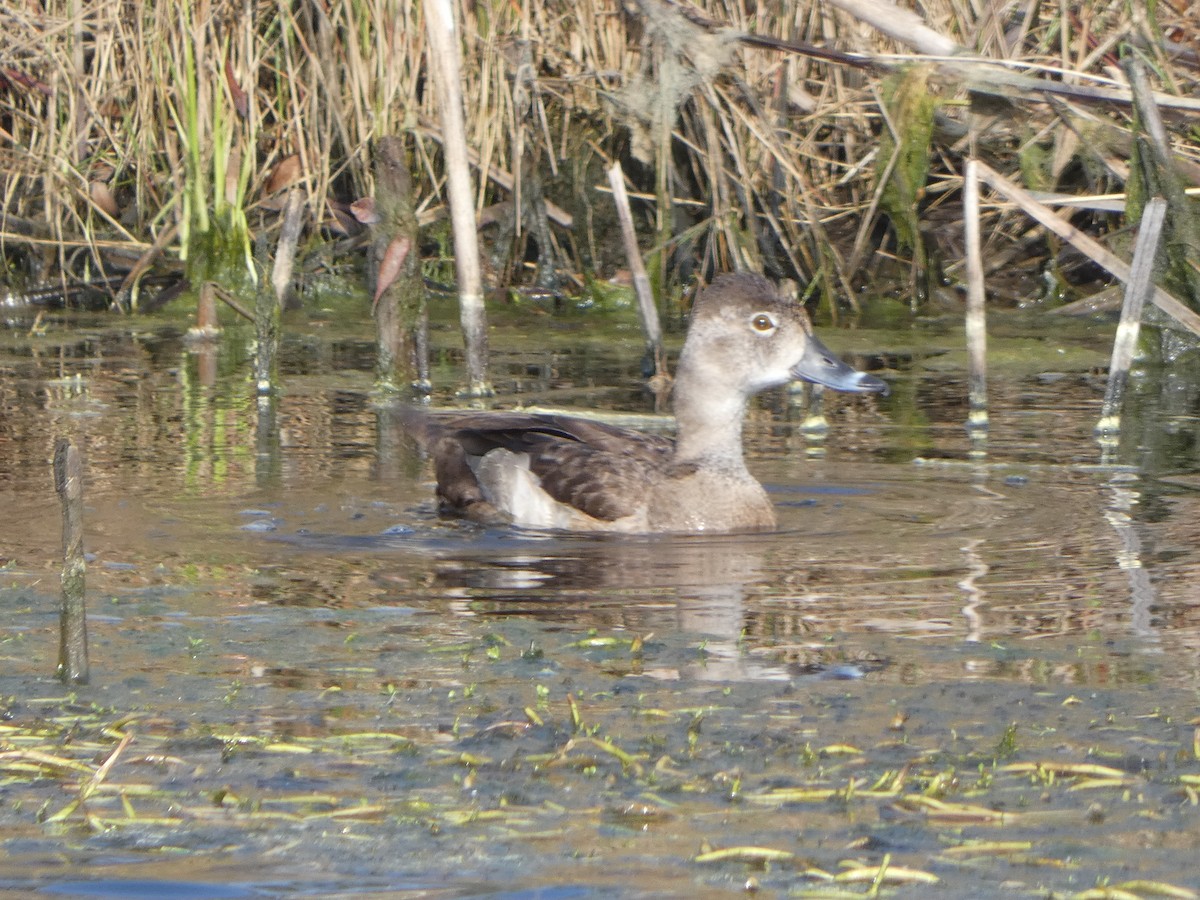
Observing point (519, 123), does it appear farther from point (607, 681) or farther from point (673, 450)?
point (607, 681)

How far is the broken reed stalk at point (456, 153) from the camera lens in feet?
26.4

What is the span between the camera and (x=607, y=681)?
421 centimetres

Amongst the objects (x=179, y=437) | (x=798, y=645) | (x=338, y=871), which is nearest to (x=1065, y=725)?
(x=798, y=645)

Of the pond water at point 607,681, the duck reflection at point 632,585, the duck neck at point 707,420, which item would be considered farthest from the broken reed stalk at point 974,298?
the duck reflection at point 632,585

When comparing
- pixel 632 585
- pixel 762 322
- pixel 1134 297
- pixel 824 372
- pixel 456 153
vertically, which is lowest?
pixel 632 585

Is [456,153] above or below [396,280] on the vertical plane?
above

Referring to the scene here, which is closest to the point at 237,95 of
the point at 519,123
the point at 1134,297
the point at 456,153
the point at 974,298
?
the point at 519,123

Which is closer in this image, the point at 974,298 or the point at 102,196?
the point at 974,298

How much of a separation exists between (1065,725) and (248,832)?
1623 millimetres

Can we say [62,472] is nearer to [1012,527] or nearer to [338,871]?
[338,871]

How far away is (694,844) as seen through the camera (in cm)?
317

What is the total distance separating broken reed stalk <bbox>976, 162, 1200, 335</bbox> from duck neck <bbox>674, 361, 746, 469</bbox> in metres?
2.01

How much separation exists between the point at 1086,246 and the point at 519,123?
390cm

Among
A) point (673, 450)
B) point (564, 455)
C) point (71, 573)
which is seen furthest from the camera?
point (673, 450)
